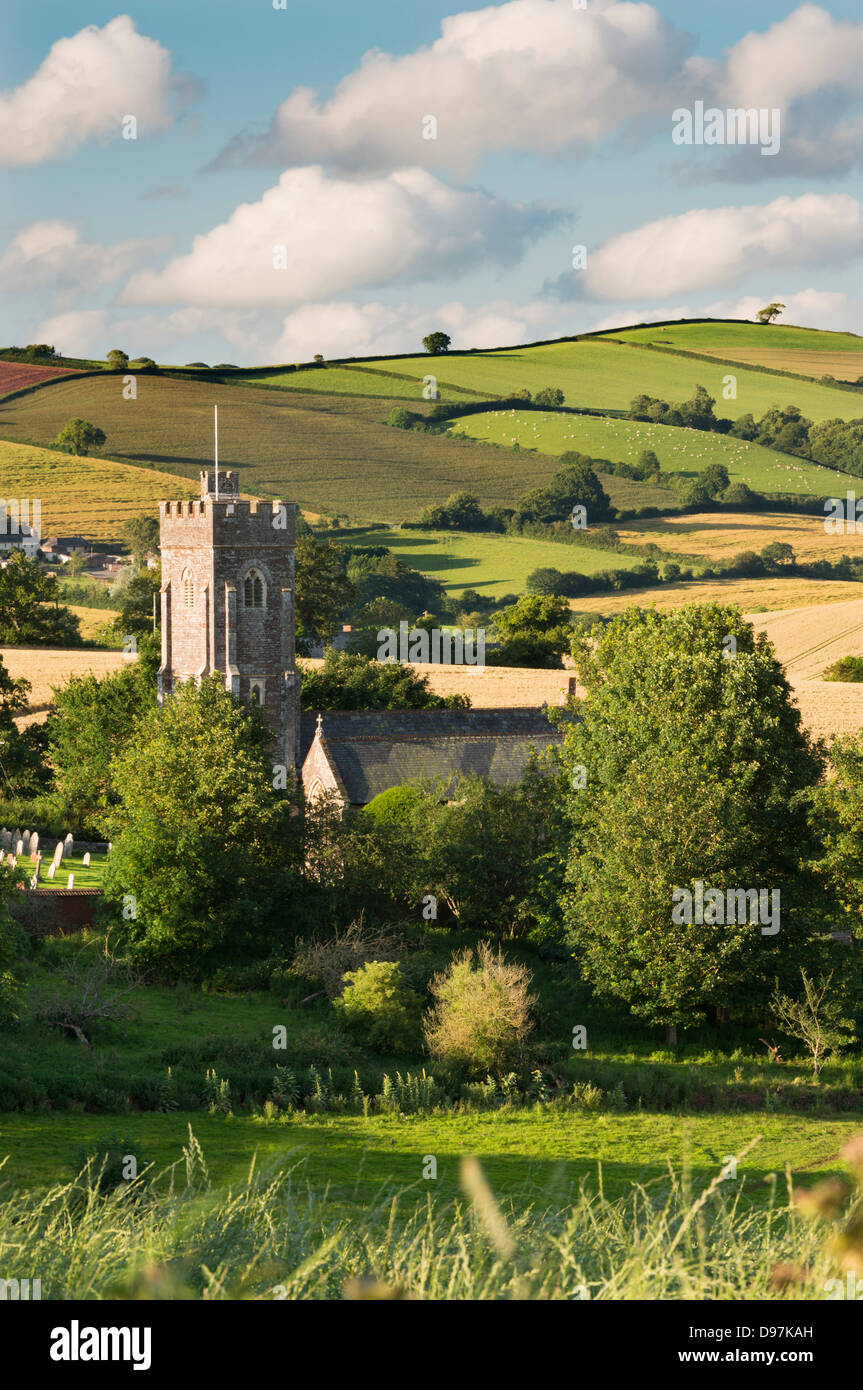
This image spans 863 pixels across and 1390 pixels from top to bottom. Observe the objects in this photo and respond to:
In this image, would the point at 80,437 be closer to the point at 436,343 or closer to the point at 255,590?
the point at 436,343

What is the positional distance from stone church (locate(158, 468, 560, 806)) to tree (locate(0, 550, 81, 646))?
1290 inches

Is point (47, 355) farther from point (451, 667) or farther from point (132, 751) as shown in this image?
point (132, 751)

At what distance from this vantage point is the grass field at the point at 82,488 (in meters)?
136

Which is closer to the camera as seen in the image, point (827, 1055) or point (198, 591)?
point (827, 1055)

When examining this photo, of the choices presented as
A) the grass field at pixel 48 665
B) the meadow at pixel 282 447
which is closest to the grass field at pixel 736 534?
the meadow at pixel 282 447

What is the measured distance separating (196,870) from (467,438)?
5336 inches

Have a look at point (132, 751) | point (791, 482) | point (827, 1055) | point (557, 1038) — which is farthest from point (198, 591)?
point (791, 482)

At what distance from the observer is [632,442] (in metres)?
167

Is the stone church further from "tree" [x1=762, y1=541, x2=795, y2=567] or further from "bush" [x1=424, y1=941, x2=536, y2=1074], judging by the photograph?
"tree" [x1=762, y1=541, x2=795, y2=567]

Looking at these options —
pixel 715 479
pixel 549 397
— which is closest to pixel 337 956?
pixel 715 479

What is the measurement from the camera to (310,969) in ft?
127
